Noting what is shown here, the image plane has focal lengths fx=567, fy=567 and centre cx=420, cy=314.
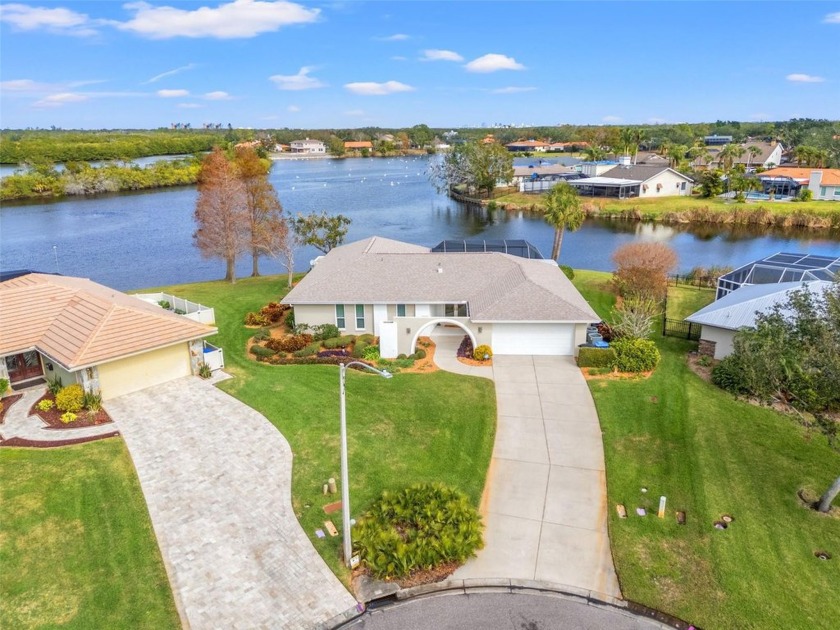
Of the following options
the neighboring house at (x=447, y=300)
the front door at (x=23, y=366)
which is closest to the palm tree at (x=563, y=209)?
the neighboring house at (x=447, y=300)

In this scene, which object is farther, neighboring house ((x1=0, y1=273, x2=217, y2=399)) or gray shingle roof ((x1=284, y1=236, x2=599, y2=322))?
gray shingle roof ((x1=284, y1=236, x2=599, y2=322))

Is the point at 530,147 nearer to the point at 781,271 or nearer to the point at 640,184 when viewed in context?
the point at 640,184

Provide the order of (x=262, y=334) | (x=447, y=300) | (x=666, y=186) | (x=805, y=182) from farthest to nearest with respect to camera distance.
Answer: (x=666, y=186) < (x=805, y=182) < (x=262, y=334) < (x=447, y=300)

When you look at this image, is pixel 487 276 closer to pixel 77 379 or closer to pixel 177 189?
pixel 77 379

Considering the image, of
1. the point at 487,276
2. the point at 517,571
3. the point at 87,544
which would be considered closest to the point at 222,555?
the point at 87,544

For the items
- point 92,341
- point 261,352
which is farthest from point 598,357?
point 92,341

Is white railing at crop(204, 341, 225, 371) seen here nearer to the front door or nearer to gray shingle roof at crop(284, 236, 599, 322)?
gray shingle roof at crop(284, 236, 599, 322)

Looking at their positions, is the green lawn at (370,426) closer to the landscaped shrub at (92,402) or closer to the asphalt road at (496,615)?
the asphalt road at (496,615)

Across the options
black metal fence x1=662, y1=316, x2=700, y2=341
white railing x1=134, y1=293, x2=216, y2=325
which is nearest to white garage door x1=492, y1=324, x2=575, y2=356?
black metal fence x1=662, y1=316, x2=700, y2=341
